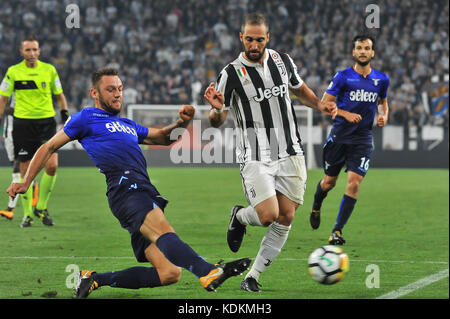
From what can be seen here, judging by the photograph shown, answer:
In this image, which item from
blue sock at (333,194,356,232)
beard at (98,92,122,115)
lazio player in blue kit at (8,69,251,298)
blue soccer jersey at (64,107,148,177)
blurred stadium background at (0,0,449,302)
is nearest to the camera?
lazio player in blue kit at (8,69,251,298)

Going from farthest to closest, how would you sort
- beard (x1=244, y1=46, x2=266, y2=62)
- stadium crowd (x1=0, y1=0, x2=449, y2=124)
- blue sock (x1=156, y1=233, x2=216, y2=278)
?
stadium crowd (x1=0, y1=0, x2=449, y2=124), beard (x1=244, y1=46, x2=266, y2=62), blue sock (x1=156, y1=233, x2=216, y2=278)

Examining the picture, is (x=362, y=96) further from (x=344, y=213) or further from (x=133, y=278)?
(x=133, y=278)

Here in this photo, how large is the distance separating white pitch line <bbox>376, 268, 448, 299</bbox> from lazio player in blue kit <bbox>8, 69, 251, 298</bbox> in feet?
5.51

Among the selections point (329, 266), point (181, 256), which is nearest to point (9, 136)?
point (329, 266)

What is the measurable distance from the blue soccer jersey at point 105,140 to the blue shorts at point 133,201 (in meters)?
0.08

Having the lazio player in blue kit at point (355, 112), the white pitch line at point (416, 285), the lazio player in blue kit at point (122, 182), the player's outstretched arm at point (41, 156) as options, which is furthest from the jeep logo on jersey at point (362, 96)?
the player's outstretched arm at point (41, 156)

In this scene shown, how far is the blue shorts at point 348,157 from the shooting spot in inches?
373

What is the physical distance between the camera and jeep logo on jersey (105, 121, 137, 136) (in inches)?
228

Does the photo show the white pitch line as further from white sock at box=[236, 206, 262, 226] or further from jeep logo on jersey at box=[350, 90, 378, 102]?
jeep logo on jersey at box=[350, 90, 378, 102]

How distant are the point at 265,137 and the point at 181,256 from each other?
1580 millimetres

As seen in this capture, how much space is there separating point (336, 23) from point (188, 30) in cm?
521

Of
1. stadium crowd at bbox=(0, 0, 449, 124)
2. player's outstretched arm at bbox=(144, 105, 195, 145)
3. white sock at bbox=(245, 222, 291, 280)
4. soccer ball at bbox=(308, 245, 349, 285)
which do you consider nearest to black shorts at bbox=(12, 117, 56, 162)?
player's outstretched arm at bbox=(144, 105, 195, 145)

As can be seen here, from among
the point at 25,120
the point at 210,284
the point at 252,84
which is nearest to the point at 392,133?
the point at 25,120

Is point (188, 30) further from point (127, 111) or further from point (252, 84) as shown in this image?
point (252, 84)
